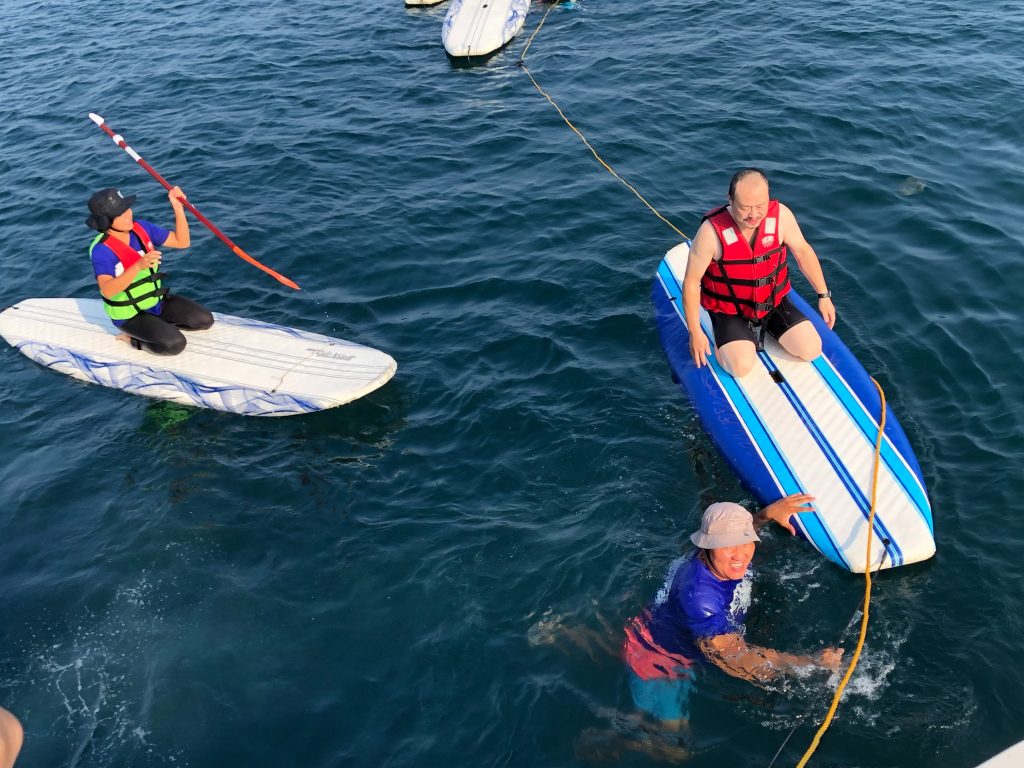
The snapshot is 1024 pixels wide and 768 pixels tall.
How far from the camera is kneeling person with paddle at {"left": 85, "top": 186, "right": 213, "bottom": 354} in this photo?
8.12m

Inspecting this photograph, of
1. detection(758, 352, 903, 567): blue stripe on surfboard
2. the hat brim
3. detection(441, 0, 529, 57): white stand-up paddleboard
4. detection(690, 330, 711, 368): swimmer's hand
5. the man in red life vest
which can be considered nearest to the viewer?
the hat brim

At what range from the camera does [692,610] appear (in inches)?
200

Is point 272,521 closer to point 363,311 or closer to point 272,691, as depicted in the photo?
point 272,691

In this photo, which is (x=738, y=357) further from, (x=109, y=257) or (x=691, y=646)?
(x=109, y=257)

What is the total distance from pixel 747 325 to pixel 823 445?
4.30 feet

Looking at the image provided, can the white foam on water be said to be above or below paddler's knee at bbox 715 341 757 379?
below

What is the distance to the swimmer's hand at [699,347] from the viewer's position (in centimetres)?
737

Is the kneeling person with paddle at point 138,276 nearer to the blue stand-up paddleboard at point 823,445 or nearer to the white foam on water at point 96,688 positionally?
the white foam on water at point 96,688

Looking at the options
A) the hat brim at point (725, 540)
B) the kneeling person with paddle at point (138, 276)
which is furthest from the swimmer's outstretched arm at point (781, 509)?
the kneeling person with paddle at point (138, 276)

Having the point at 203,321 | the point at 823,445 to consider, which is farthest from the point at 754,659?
the point at 203,321

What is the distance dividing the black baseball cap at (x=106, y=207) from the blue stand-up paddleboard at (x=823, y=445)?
552 centimetres

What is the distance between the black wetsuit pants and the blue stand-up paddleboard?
5.17 m

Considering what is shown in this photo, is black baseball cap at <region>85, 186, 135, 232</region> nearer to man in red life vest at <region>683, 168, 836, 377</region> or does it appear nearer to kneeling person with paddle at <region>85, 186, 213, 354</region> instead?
kneeling person with paddle at <region>85, 186, 213, 354</region>

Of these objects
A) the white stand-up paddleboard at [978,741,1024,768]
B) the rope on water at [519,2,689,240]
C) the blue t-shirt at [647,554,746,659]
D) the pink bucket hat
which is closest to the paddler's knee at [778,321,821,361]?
the blue t-shirt at [647,554,746,659]
